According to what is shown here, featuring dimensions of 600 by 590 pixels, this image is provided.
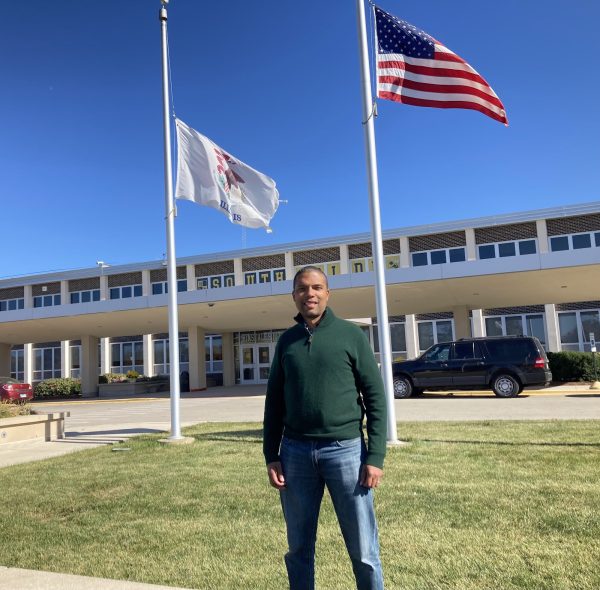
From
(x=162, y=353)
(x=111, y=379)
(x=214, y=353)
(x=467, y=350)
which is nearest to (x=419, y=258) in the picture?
(x=467, y=350)

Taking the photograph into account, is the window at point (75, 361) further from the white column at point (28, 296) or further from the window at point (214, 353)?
the window at point (214, 353)

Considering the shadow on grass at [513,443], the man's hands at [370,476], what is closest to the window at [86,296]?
the shadow on grass at [513,443]

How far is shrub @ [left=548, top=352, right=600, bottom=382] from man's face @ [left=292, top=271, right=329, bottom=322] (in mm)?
24273

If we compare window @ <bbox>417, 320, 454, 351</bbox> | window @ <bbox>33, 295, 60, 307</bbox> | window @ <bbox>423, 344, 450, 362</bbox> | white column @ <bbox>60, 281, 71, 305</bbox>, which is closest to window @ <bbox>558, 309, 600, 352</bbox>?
window @ <bbox>417, 320, 454, 351</bbox>

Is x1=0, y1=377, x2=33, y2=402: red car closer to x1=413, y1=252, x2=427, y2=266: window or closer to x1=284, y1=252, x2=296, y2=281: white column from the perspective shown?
x1=284, y1=252, x2=296, y2=281: white column

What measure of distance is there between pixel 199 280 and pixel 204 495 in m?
31.3

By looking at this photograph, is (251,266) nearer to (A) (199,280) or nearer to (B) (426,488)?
(A) (199,280)

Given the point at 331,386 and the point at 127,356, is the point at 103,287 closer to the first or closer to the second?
the point at 127,356

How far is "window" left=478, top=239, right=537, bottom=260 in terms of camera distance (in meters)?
29.5

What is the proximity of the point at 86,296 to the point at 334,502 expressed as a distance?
39544 millimetres

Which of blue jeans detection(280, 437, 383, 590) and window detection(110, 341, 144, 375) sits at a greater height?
window detection(110, 341, 144, 375)

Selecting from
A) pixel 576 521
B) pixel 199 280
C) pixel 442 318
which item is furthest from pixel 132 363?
pixel 576 521

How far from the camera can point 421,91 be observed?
892 cm

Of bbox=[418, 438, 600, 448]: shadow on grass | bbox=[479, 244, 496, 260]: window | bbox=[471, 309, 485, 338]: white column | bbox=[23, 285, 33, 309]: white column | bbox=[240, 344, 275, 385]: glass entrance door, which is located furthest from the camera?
bbox=[23, 285, 33, 309]: white column
